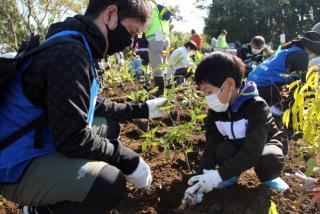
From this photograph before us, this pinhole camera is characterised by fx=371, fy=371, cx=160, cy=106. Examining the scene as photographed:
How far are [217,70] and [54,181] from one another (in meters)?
1.07

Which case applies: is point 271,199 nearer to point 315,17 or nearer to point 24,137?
point 24,137

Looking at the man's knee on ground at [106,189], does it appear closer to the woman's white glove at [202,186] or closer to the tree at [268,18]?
the woman's white glove at [202,186]

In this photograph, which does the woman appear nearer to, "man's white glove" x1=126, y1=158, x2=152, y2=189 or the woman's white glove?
the woman's white glove

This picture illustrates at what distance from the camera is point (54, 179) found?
157 cm

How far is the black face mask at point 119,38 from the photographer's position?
1.76m

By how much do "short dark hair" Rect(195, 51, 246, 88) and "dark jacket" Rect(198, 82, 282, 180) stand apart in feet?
0.51

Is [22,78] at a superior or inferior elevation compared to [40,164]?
superior

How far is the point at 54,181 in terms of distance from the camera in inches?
61.8

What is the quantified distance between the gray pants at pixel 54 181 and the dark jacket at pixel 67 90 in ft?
0.20

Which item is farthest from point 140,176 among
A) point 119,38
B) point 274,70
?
point 274,70

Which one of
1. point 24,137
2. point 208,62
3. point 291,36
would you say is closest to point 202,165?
point 208,62

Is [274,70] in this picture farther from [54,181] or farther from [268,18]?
[268,18]

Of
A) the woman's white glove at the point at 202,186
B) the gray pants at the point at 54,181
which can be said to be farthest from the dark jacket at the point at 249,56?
the gray pants at the point at 54,181

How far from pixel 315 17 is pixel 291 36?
2.19 m
